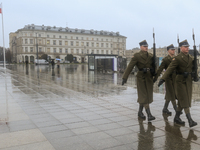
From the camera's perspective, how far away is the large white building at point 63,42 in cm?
10562

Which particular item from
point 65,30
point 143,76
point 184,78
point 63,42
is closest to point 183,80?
point 184,78

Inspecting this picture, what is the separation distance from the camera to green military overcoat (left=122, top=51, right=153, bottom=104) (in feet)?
18.3

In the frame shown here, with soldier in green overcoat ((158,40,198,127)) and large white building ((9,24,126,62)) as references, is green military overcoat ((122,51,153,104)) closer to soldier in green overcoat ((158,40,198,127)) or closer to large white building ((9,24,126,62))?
soldier in green overcoat ((158,40,198,127))

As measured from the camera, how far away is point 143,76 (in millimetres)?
5656

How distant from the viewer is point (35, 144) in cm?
400

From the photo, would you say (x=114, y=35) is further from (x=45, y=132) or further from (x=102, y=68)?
(x=45, y=132)

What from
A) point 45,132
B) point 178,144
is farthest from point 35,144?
point 178,144

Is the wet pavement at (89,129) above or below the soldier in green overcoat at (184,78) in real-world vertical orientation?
below

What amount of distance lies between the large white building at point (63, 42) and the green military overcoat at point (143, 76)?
100 meters

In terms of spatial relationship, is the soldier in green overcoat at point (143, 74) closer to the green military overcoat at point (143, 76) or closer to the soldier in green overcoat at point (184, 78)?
the green military overcoat at point (143, 76)

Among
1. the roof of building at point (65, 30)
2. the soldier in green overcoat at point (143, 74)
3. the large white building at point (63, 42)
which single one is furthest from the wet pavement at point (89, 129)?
the roof of building at point (65, 30)

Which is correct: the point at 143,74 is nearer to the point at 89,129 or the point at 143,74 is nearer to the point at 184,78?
the point at 184,78

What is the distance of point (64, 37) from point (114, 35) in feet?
89.0

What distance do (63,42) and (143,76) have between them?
110 metres
